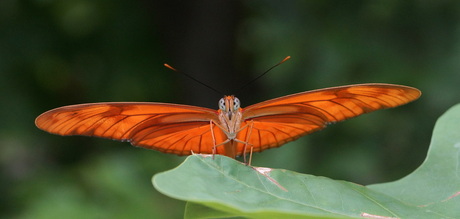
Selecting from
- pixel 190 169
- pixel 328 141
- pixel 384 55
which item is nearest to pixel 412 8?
pixel 384 55

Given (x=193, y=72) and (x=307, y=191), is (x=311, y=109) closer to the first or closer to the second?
(x=307, y=191)

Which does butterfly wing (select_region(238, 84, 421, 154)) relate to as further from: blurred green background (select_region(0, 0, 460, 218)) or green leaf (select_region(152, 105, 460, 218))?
blurred green background (select_region(0, 0, 460, 218))

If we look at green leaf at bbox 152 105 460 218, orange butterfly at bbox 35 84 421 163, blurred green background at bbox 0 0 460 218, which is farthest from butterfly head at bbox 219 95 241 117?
blurred green background at bbox 0 0 460 218

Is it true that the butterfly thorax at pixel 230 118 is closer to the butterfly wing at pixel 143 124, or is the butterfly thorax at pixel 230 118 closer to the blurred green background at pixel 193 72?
the butterfly wing at pixel 143 124

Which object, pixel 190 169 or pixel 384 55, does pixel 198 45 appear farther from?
pixel 190 169

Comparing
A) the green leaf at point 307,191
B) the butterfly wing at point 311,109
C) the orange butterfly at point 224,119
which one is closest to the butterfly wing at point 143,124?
the orange butterfly at point 224,119
